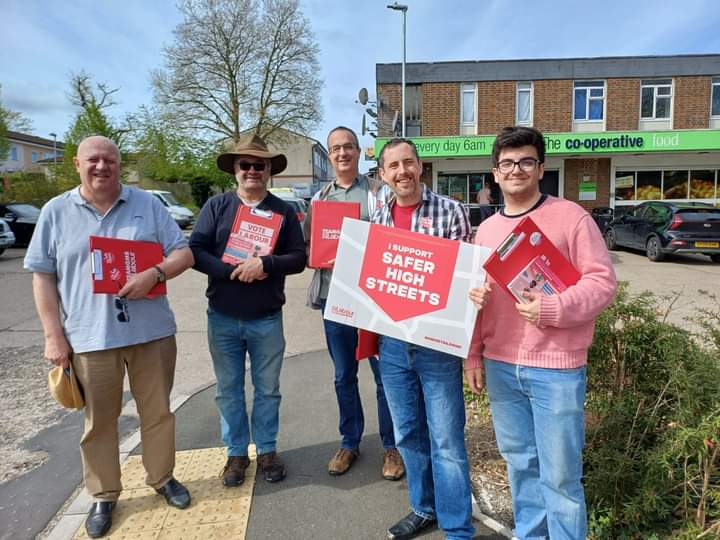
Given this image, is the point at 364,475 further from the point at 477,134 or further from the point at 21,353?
the point at 477,134

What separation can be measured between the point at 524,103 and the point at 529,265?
23.8 metres

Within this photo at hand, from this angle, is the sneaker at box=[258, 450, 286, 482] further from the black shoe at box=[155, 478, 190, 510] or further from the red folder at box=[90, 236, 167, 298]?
the red folder at box=[90, 236, 167, 298]

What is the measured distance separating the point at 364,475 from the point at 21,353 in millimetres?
5285

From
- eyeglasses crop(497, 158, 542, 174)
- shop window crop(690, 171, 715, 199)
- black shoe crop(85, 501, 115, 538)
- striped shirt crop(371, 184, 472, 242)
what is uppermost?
shop window crop(690, 171, 715, 199)

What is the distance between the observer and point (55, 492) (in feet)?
10.5

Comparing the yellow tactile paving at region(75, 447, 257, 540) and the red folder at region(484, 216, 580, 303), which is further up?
the red folder at region(484, 216, 580, 303)

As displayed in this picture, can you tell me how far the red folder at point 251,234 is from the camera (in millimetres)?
3039

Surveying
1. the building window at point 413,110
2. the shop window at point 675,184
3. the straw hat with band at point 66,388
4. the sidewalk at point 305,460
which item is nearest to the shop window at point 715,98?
the shop window at point 675,184

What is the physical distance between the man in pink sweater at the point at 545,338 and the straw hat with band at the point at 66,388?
2.29m

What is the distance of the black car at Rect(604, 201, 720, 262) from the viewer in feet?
41.7

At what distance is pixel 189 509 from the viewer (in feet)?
9.73

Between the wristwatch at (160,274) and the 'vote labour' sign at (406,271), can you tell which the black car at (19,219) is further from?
the 'vote labour' sign at (406,271)

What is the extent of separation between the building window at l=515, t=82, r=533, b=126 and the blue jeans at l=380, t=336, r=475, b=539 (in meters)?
23.0

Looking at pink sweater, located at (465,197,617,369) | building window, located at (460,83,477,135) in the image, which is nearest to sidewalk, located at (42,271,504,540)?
pink sweater, located at (465,197,617,369)
